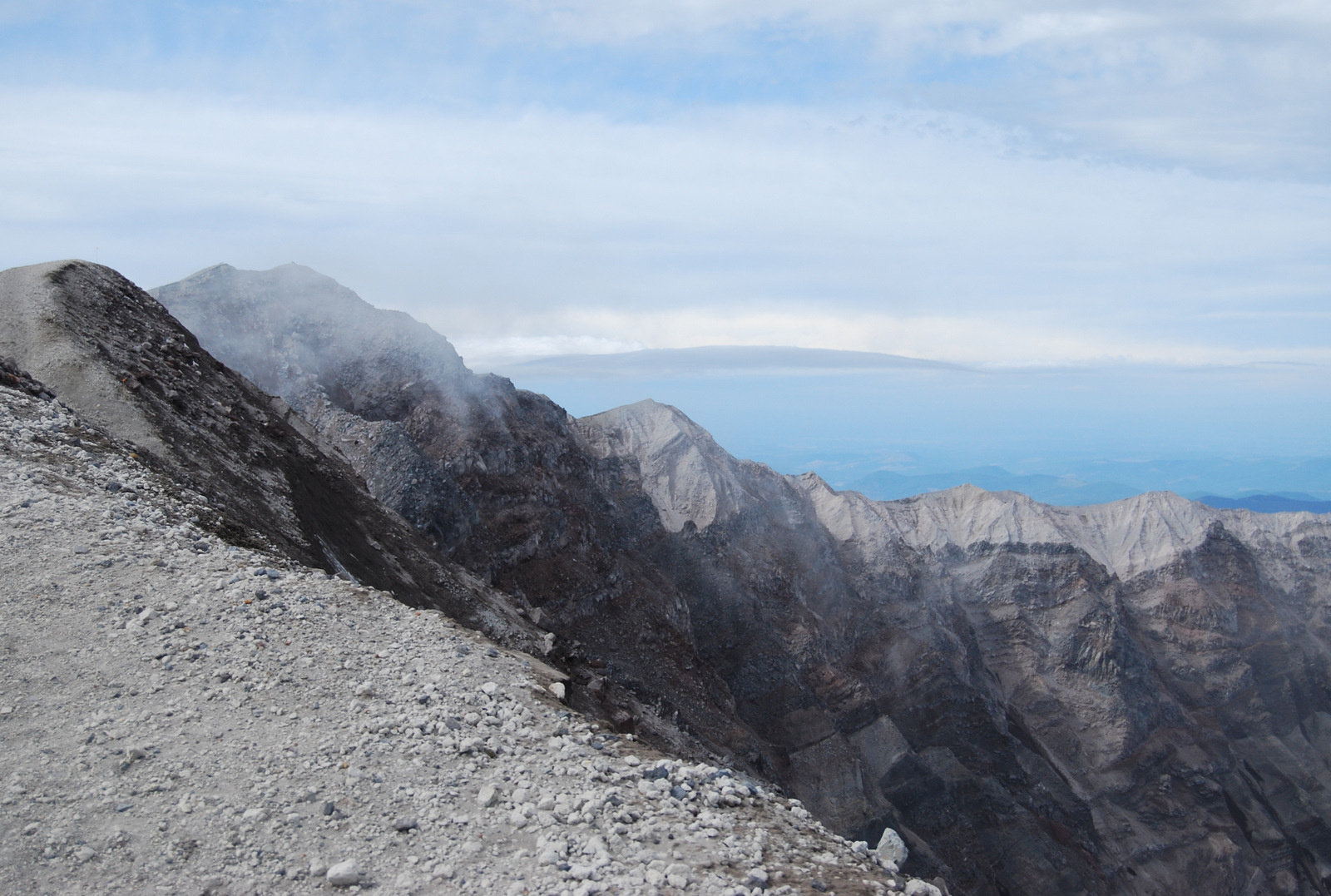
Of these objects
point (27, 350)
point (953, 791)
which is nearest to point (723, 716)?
point (953, 791)

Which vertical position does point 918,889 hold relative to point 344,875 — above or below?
above

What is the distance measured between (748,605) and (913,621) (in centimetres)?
1321

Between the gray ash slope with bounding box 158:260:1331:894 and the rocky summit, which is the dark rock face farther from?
the gray ash slope with bounding box 158:260:1331:894

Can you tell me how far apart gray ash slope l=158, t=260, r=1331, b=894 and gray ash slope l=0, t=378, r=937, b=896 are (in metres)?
13.7

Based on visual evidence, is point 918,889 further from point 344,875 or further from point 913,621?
point 913,621

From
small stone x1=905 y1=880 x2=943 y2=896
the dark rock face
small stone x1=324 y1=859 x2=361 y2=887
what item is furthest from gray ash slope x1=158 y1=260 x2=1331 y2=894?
small stone x1=905 y1=880 x2=943 y2=896

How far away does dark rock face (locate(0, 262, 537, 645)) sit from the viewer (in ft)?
59.0

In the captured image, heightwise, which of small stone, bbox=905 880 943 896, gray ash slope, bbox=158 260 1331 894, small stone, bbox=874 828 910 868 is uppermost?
small stone, bbox=905 880 943 896

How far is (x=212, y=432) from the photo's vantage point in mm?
21094

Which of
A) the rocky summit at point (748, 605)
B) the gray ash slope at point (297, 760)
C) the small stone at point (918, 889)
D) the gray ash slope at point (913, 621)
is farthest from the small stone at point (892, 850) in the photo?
the gray ash slope at point (913, 621)

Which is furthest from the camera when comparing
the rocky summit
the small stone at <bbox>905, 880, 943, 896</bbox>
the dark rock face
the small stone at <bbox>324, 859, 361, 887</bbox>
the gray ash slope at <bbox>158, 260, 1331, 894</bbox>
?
the gray ash slope at <bbox>158, 260, 1331, 894</bbox>

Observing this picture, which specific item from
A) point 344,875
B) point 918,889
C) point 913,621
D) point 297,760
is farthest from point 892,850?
point 913,621

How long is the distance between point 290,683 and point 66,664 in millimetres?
2563

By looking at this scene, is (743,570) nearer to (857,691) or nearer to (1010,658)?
(857,691)
